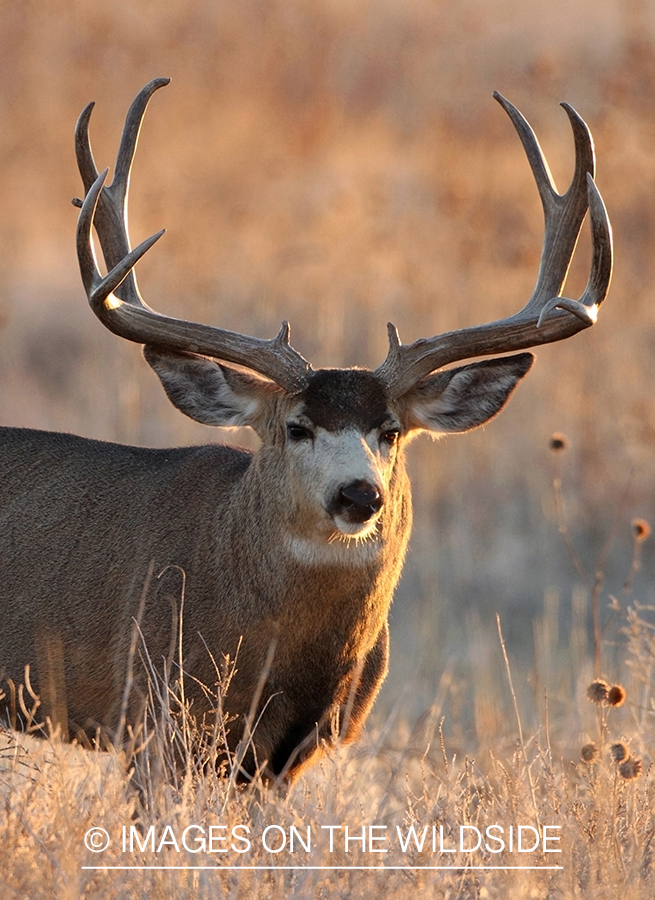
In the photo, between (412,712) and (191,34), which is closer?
(412,712)

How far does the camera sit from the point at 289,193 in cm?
1736

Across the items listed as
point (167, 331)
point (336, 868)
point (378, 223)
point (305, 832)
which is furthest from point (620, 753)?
point (378, 223)

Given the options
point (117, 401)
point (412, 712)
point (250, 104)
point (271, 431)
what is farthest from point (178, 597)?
point (250, 104)

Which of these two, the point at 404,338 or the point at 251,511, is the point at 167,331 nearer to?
the point at 251,511

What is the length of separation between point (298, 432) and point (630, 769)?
1822 millimetres

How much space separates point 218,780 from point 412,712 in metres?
4.57

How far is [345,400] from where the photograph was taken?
5.88 m

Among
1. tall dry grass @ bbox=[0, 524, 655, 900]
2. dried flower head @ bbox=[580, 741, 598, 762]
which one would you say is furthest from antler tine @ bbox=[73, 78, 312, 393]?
dried flower head @ bbox=[580, 741, 598, 762]

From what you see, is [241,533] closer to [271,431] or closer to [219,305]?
[271,431]

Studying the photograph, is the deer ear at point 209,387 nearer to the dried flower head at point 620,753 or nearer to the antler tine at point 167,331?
the antler tine at point 167,331

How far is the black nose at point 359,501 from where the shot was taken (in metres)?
5.42

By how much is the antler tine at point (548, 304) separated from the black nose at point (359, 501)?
80 cm

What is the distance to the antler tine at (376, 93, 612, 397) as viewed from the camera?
6062 millimetres

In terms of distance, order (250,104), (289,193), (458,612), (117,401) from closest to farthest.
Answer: (458,612), (117,401), (289,193), (250,104)
